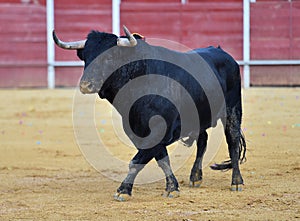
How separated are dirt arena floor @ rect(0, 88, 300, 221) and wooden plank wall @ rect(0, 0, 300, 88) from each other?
Result: 70.2 inches

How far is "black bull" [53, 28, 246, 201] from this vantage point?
3760mm

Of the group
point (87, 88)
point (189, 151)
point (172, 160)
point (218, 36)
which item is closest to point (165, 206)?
point (87, 88)

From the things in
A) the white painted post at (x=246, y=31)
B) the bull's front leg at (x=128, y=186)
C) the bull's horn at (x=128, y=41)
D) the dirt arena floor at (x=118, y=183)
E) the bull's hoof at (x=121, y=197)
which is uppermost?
the bull's horn at (x=128, y=41)

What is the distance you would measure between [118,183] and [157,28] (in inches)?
226

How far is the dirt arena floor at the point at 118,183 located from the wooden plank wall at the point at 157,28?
70.2 inches

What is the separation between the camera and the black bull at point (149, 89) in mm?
3760

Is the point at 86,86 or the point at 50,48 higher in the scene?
the point at 86,86

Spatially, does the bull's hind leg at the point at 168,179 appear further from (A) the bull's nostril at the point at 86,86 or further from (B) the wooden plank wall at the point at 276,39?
(B) the wooden plank wall at the point at 276,39

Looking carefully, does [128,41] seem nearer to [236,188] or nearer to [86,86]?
[86,86]

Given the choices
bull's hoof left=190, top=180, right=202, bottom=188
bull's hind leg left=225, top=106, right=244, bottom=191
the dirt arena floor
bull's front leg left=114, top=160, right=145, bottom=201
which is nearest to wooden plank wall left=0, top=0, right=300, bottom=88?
the dirt arena floor

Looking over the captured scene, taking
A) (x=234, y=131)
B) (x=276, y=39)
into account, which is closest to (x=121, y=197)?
(x=234, y=131)

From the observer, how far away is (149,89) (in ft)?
12.7

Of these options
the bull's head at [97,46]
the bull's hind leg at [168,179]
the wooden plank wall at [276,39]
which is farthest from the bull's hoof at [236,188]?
the wooden plank wall at [276,39]

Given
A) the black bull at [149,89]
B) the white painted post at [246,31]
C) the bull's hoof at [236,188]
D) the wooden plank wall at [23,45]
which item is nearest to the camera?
the black bull at [149,89]
